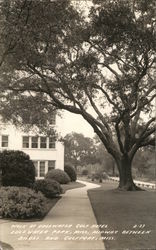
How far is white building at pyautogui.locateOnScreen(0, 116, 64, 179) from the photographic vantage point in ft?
177

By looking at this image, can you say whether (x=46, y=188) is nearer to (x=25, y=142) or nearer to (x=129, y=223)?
(x=129, y=223)

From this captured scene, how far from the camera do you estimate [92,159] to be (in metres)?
108

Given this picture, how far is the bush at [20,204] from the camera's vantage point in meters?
14.3

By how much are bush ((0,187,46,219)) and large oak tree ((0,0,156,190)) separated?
171 inches

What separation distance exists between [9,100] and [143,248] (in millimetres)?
17494

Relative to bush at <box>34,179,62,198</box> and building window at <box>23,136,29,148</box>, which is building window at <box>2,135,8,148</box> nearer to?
building window at <box>23,136,29,148</box>

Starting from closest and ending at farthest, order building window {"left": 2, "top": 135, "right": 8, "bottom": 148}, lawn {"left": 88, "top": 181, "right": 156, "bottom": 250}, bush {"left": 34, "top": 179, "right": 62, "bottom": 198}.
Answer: lawn {"left": 88, "top": 181, "right": 156, "bottom": 250}
bush {"left": 34, "top": 179, "right": 62, "bottom": 198}
building window {"left": 2, "top": 135, "right": 8, "bottom": 148}

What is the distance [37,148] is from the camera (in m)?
54.4

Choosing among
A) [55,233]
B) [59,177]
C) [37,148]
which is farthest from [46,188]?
[37,148]

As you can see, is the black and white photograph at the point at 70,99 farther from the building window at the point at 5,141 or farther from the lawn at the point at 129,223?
the building window at the point at 5,141

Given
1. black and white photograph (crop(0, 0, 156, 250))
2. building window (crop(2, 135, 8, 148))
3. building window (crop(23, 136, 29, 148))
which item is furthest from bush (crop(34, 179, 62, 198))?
building window (crop(2, 135, 8, 148))

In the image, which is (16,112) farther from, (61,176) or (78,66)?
(61,176)

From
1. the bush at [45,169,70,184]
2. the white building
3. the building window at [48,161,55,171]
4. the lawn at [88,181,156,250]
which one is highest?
the white building

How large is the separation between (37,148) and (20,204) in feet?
131
